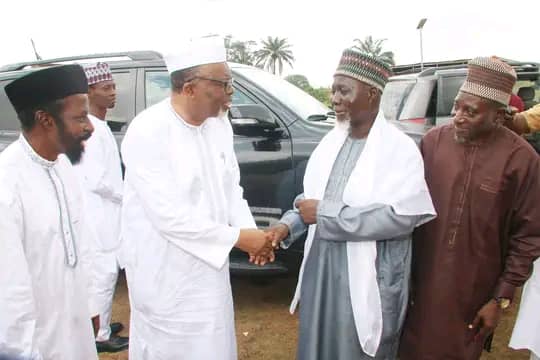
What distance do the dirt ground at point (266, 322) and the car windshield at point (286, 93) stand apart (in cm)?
173

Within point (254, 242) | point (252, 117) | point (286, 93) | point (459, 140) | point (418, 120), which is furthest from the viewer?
point (418, 120)

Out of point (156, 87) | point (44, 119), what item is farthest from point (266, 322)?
point (44, 119)

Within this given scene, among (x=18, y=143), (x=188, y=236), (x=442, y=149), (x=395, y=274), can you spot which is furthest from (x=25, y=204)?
(x=442, y=149)

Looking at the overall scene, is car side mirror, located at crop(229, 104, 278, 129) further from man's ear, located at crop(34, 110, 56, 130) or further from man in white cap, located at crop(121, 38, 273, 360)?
man's ear, located at crop(34, 110, 56, 130)

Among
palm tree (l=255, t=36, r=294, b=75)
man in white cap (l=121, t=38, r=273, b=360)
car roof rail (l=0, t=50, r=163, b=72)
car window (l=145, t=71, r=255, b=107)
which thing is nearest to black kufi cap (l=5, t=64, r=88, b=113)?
man in white cap (l=121, t=38, r=273, b=360)

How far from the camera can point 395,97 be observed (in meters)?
6.71

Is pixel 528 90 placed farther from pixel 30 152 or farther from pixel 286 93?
pixel 30 152

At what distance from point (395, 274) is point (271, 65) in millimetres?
63496

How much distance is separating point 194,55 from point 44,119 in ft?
2.35

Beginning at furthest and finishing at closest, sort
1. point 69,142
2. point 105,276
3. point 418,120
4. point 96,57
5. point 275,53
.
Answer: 1. point 275,53
2. point 418,120
3. point 96,57
4. point 105,276
5. point 69,142

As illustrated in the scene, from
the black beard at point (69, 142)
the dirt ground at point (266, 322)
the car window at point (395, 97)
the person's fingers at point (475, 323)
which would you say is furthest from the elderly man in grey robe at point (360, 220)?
the car window at point (395, 97)

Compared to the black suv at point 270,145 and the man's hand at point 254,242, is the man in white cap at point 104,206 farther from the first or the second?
the man's hand at point 254,242

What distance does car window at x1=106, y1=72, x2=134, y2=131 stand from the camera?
4633mm

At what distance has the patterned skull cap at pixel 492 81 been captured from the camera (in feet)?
7.25
